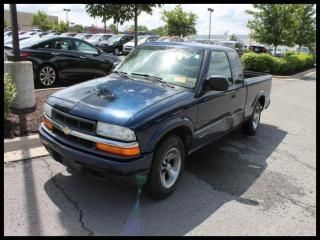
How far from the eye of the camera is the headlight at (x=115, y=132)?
3.31 m

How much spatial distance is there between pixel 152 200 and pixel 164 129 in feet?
2.86

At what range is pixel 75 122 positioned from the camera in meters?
3.59

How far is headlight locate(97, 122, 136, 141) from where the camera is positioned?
331cm

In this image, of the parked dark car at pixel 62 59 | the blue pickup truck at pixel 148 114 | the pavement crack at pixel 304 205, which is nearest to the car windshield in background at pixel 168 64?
the blue pickup truck at pixel 148 114

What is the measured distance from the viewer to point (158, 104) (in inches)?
145

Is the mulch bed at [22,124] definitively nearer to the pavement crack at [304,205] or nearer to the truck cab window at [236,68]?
the truck cab window at [236,68]

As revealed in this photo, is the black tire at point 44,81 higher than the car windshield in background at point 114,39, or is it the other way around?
the car windshield in background at point 114,39

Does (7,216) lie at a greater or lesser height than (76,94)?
lesser

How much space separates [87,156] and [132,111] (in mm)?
635

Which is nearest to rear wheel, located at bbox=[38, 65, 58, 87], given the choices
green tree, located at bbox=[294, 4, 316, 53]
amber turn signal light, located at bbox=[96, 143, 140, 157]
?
amber turn signal light, located at bbox=[96, 143, 140, 157]

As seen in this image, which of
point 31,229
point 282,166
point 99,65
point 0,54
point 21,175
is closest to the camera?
point 31,229

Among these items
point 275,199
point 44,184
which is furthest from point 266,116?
point 44,184

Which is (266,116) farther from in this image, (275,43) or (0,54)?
(275,43)

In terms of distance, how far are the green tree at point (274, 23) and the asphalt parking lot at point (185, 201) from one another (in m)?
16.0
